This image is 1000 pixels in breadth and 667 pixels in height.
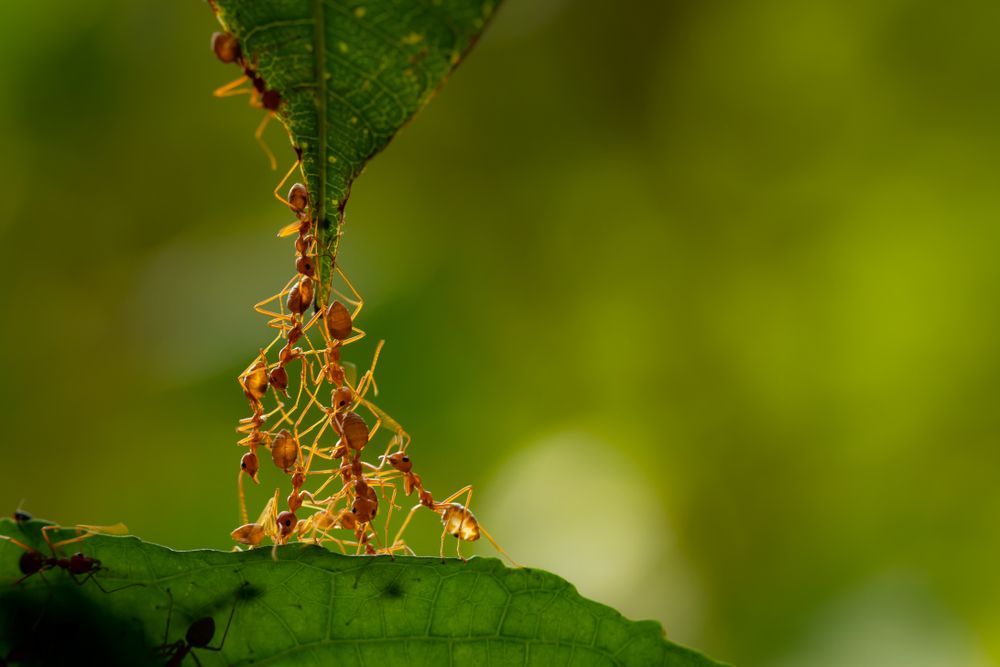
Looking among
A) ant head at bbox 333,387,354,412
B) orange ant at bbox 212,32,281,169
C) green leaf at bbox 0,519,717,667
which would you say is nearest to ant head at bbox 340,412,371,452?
ant head at bbox 333,387,354,412

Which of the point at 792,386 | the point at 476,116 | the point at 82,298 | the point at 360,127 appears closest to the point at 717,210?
the point at 792,386

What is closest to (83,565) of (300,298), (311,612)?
(311,612)

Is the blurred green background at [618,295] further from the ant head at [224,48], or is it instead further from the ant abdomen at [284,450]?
the ant head at [224,48]

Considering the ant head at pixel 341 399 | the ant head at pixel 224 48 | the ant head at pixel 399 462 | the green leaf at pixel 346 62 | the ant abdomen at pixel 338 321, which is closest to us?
the green leaf at pixel 346 62

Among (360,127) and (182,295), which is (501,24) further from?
(360,127)

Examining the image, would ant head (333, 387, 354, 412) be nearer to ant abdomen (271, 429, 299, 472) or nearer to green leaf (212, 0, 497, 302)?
ant abdomen (271, 429, 299, 472)

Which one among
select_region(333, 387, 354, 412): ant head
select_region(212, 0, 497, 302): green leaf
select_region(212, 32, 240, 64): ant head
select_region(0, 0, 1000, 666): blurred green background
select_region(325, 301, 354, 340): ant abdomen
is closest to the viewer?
select_region(212, 0, 497, 302): green leaf

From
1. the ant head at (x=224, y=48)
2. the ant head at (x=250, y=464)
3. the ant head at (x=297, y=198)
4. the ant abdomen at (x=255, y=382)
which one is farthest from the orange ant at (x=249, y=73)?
the ant head at (x=250, y=464)
